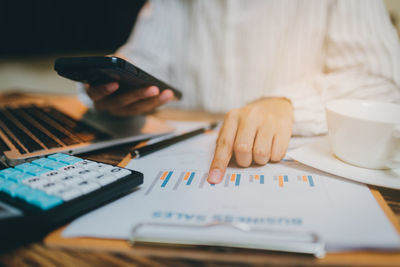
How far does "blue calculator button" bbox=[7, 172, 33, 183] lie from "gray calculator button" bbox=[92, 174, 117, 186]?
7 cm

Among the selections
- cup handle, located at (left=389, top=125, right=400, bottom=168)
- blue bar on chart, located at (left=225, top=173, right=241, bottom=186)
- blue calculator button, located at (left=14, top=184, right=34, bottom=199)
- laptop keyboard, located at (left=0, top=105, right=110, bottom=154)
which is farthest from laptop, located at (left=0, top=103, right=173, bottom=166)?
cup handle, located at (left=389, top=125, right=400, bottom=168)

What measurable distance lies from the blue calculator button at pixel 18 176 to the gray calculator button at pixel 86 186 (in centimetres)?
6

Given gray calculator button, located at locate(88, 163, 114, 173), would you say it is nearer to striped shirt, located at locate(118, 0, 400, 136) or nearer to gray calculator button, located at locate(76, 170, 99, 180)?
gray calculator button, located at locate(76, 170, 99, 180)

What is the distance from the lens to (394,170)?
309 millimetres

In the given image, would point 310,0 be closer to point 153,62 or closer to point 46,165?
point 153,62

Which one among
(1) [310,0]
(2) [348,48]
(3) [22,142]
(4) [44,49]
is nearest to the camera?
(3) [22,142]

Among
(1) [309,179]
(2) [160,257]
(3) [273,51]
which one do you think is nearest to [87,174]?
(2) [160,257]

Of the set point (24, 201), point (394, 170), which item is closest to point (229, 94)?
point (394, 170)

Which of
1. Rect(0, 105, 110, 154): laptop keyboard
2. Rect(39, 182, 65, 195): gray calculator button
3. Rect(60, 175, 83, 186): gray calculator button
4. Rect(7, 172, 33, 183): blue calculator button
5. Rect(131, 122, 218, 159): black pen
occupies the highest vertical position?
Rect(39, 182, 65, 195): gray calculator button

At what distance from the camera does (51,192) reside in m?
0.24

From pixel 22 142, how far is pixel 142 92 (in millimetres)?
188

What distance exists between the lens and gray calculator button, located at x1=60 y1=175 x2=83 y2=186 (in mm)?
254

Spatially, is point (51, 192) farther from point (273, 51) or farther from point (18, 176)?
point (273, 51)

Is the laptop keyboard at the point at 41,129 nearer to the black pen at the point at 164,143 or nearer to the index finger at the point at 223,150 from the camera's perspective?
the black pen at the point at 164,143
